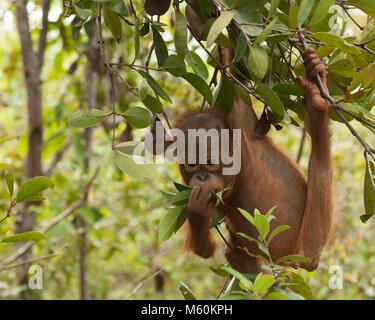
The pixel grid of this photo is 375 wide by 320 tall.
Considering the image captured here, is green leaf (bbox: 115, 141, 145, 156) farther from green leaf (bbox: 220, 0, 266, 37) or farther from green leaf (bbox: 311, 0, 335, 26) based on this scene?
green leaf (bbox: 311, 0, 335, 26)

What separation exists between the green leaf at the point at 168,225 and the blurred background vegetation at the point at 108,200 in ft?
3.78

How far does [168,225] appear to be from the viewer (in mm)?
2012

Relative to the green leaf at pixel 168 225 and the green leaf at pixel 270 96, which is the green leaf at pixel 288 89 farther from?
the green leaf at pixel 168 225

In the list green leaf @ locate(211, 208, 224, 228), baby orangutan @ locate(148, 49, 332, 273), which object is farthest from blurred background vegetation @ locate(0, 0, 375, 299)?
green leaf @ locate(211, 208, 224, 228)

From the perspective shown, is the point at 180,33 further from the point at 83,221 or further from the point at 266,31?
the point at 83,221

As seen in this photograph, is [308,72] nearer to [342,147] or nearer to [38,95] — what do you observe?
[38,95]

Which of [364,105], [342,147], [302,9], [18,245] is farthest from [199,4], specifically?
[342,147]

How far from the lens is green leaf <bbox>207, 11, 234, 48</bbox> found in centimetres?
156

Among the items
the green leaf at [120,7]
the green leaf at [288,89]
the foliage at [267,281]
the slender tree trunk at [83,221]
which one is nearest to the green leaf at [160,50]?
the green leaf at [120,7]

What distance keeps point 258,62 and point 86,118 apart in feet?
2.16

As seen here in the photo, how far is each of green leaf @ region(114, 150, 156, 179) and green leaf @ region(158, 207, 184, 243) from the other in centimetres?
28

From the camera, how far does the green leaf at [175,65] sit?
6.03 ft

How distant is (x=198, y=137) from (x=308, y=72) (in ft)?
3.45

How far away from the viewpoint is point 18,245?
14.0ft
